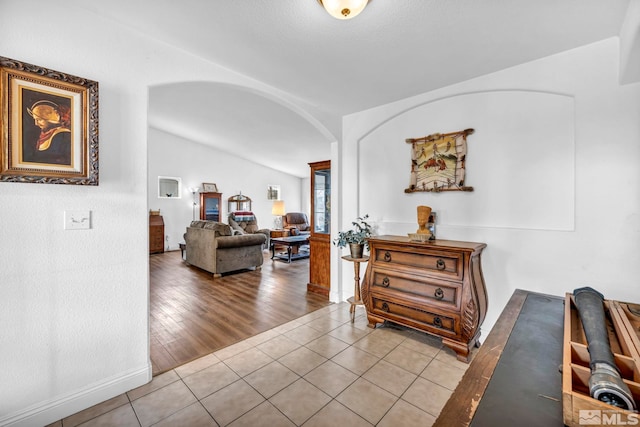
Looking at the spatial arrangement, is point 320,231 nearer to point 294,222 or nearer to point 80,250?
point 80,250

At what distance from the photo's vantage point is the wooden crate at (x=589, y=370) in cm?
59

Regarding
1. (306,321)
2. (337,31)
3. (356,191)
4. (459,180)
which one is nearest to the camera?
(337,31)

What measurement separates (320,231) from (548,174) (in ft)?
8.90

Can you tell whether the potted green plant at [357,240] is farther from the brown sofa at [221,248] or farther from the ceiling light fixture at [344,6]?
the brown sofa at [221,248]

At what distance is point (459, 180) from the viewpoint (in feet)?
8.82

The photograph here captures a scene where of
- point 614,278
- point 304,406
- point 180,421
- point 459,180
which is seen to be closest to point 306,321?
point 304,406

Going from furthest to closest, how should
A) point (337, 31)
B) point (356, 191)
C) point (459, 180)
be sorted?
point (356, 191) → point (459, 180) → point (337, 31)

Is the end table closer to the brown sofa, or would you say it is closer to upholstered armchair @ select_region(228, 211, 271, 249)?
the brown sofa

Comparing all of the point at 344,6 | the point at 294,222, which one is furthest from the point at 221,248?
the point at 294,222

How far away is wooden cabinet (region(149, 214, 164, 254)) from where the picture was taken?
7195 mm

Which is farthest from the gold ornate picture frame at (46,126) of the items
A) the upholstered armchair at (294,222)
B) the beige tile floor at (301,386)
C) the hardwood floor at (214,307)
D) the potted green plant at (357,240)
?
the upholstered armchair at (294,222)

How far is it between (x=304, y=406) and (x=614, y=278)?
2304mm

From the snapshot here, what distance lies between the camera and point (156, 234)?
725 centimetres

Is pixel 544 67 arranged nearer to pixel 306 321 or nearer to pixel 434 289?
pixel 434 289
